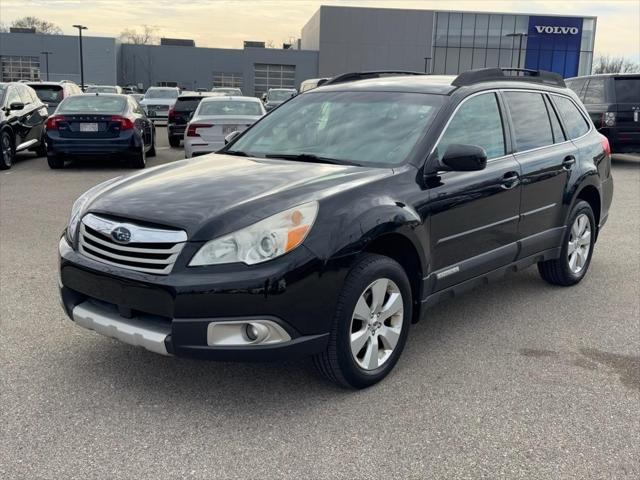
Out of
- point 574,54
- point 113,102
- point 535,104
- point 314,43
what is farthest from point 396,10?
point 535,104

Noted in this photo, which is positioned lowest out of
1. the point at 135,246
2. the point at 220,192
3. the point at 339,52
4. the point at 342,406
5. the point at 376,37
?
the point at 342,406

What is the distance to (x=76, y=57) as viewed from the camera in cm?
7800

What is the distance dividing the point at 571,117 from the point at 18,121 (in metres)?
11.2

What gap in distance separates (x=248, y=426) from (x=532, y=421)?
1443mm

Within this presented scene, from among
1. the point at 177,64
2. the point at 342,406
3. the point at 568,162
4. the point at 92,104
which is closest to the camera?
the point at 342,406

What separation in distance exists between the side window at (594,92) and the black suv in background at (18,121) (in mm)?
12324

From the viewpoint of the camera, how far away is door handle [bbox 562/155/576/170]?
17.5ft

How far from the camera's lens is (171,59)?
7888cm

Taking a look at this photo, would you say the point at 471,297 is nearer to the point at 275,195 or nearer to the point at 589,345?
the point at 589,345

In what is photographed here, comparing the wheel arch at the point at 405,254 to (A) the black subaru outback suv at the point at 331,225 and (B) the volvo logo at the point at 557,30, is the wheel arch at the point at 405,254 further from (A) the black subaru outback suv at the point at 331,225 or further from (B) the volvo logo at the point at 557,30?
(B) the volvo logo at the point at 557,30

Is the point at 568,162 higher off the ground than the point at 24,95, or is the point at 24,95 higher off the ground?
the point at 24,95

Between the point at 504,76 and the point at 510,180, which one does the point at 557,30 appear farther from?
A: the point at 510,180

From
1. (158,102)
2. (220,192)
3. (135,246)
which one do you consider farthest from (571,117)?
(158,102)

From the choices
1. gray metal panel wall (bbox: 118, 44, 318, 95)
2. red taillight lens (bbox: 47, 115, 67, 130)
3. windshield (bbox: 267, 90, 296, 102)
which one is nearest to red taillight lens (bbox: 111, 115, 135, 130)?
red taillight lens (bbox: 47, 115, 67, 130)
